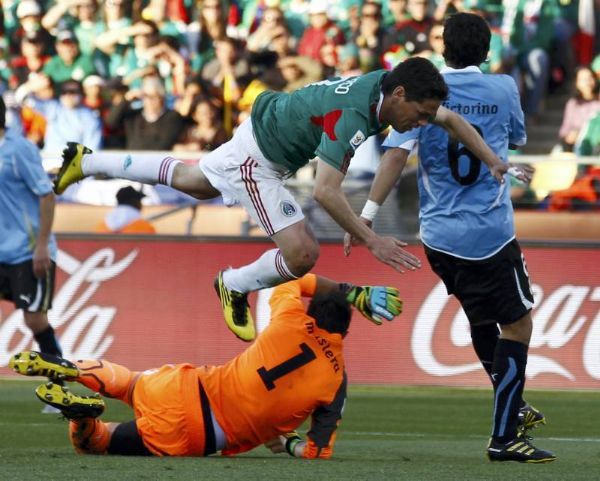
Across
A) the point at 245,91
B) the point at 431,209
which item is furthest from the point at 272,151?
the point at 245,91

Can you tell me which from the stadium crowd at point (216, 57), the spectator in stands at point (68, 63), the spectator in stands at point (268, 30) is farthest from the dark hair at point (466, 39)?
the spectator in stands at point (68, 63)

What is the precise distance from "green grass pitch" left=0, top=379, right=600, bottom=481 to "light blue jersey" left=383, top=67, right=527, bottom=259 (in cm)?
121

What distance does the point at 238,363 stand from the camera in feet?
25.6

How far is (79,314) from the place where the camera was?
46.7ft

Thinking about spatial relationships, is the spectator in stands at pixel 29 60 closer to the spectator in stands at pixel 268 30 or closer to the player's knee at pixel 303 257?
the spectator in stands at pixel 268 30

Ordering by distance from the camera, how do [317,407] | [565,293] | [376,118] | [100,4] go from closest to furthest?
[376,118], [317,407], [565,293], [100,4]

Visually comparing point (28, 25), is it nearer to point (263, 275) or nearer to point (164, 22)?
point (164, 22)

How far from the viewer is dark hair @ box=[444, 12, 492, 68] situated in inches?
311

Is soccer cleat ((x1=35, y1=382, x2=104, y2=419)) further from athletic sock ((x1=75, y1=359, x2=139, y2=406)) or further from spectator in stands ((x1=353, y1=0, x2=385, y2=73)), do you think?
spectator in stands ((x1=353, y1=0, x2=385, y2=73))

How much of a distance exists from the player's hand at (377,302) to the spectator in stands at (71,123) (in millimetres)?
9358

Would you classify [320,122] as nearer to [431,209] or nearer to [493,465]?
[431,209]

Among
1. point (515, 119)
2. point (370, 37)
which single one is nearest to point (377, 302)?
point (515, 119)

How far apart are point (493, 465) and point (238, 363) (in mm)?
1422

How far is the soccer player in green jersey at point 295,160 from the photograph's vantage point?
7.37m
